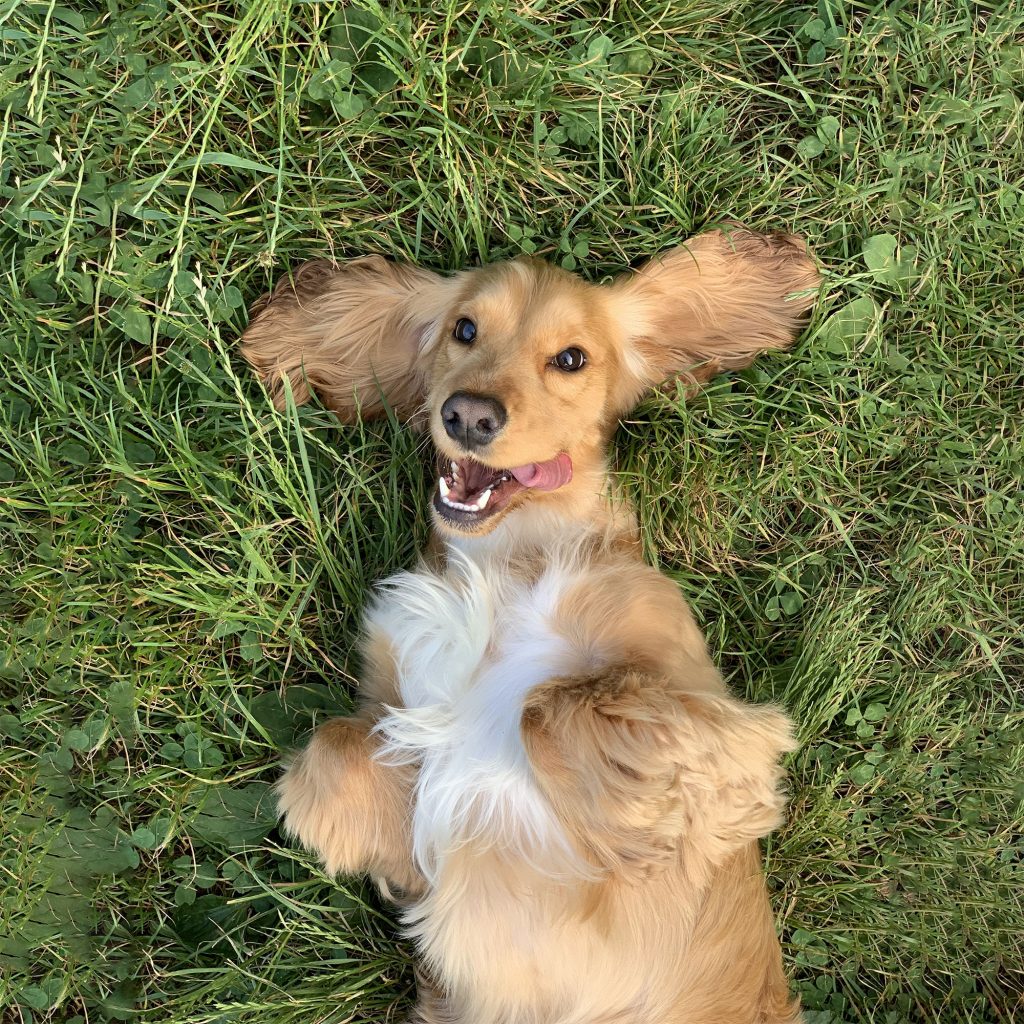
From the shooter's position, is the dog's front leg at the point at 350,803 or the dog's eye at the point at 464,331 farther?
the dog's eye at the point at 464,331

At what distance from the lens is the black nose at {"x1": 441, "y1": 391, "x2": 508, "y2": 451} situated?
244cm

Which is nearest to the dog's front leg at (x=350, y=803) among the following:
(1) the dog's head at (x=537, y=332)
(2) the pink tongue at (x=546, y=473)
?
(1) the dog's head at (x=537, y=332)

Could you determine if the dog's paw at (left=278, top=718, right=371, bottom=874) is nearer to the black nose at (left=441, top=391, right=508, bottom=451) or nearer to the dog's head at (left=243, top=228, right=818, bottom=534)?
the dog's head at (left=243, top=228, right=818, bottom=534)

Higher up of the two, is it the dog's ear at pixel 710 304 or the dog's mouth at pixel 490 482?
the dog's ear at pixel 710 304

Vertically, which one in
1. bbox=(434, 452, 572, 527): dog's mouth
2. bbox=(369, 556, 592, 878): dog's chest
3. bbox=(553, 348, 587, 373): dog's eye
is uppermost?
bbox=(553, 348, 587, 373): dog's eye

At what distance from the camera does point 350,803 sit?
265cm

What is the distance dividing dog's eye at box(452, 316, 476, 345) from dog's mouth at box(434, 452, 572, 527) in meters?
0.40

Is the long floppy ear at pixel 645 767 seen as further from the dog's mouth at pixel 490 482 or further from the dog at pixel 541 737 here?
the dog's mouth at pixel 490 482

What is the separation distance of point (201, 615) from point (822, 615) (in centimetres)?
235

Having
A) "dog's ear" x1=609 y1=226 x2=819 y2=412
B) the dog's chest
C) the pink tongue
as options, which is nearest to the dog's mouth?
the pink tongue

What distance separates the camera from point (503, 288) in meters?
2.79

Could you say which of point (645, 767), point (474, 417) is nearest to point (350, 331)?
point (474, 417)

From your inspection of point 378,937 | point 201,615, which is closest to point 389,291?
point 201,615

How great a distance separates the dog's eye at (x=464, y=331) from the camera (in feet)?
9.23
